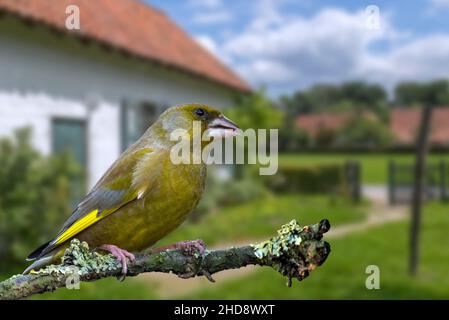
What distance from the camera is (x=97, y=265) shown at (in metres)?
1.27

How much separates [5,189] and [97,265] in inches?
256

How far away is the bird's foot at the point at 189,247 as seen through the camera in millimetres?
1335

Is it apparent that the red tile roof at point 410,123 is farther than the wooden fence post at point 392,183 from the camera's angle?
Yes

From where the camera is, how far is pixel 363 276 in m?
13.1

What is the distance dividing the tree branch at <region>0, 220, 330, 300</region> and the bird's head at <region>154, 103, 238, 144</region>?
11.1 inches

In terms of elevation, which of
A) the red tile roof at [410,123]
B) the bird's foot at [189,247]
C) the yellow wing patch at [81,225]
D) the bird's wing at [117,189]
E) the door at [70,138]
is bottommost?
the bird's foot at [189,247]

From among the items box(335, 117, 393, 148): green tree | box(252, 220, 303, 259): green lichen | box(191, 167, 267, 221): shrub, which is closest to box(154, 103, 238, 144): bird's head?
box(252, 220, 303, 259): green lichen

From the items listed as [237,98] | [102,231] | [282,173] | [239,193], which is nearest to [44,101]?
[237,98]

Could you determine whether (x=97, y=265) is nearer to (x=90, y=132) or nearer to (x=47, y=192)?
(x=47, y=192)

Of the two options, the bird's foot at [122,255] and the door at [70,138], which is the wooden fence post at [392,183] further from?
the bird's foot at [122,255]

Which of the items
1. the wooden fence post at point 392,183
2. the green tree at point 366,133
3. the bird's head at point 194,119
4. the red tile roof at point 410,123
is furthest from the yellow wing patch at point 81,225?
the red tile roof at point 410,123

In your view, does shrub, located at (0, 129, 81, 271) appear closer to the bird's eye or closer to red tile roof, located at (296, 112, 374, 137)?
the bird's eye

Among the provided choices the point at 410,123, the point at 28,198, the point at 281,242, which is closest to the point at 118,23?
the point at 28,198

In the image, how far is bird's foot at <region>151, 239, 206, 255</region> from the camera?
1.33m
